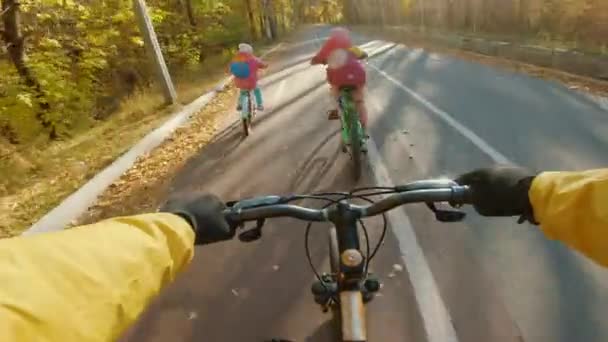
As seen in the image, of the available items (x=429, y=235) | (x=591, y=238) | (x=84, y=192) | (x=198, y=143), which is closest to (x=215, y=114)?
(x=198, y=143)

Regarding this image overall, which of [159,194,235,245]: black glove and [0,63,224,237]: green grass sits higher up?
[159,194,235,245]: black glove

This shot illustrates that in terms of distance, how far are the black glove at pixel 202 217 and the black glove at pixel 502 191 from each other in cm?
106

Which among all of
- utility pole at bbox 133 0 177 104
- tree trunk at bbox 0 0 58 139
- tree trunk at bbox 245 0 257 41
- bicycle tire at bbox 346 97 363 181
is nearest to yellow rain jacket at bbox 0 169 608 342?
bicycle tire at bbox 346 97 363 181

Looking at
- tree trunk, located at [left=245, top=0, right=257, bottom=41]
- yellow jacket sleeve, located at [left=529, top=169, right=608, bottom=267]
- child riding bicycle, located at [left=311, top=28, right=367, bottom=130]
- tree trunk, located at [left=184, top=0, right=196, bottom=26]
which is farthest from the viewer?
tree trunk, located at [left=245, top=0, right=257, bottom=41]

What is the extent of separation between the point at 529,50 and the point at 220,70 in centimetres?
1508

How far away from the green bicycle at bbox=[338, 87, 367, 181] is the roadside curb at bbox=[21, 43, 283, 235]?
4034 mm

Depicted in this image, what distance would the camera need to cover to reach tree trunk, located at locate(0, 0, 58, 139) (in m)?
12.1

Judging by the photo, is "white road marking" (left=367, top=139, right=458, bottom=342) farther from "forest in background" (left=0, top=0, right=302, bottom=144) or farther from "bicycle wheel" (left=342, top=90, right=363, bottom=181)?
"forest in background" (left=0, top=0, right=302, bottom=144)

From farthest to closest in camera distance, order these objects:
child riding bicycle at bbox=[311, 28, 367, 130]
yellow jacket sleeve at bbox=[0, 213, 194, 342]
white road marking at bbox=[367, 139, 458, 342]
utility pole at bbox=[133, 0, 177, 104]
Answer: utility pole at bbox=[133, 0, 177, 104]
child riding bicycle at bbox=[311, 28, 367, 130]
white road marking at bbox=[367, 139, 458, 342]
yellow jacket sleeve at bbox=[0, 213, 194, 342]

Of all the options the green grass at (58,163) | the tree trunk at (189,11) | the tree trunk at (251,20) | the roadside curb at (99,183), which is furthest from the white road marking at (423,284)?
the tree trunk at (251,20)

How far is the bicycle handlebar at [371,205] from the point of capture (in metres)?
1.87

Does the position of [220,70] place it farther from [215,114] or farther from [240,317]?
[240,317]

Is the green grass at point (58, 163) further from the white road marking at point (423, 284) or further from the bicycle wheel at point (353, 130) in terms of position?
the white road marking at point (423, 284)

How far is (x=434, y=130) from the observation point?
8.28 meters
